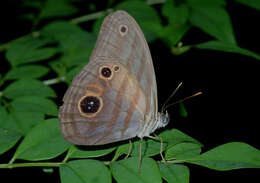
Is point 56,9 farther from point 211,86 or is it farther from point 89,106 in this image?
point 211,86

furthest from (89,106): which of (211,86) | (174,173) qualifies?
(211,86)

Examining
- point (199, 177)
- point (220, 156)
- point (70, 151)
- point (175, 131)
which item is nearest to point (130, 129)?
point (175, 131)

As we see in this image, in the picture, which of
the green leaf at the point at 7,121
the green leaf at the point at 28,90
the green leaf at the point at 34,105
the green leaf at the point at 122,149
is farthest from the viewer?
the green leaf at the point at 28,90

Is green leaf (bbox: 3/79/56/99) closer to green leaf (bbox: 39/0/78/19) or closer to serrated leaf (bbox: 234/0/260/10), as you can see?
green leaf (bbox: 39/0/78/19)

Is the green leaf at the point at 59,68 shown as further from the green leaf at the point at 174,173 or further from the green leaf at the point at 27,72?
the green leaf at the point at 174,173

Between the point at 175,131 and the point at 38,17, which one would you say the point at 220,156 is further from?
the point at 38,17

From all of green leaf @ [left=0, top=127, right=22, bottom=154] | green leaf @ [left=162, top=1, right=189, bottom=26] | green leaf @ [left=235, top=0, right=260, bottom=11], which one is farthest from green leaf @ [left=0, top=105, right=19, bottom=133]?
green leaf @ [left=235, top=0, right=260, bottom=11]

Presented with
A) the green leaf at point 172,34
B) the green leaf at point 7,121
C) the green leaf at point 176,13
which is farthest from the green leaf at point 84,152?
the green leaf at point 176,13
